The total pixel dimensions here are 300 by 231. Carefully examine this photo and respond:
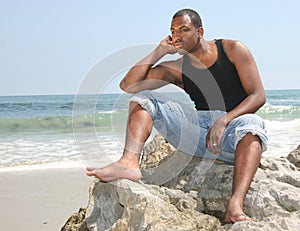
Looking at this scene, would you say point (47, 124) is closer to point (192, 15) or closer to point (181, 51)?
point (181, 51)

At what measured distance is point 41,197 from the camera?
227 inches

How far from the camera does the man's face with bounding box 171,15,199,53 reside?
3018 millimetres

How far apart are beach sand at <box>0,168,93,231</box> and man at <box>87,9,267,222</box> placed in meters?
1.34

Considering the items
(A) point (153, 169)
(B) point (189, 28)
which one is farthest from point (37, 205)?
(B) point (189, 28)

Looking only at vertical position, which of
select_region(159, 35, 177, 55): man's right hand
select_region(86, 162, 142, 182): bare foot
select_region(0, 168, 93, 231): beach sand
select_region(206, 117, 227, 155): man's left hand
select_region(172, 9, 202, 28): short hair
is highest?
select_region(172, 9, 202, 28): short hair

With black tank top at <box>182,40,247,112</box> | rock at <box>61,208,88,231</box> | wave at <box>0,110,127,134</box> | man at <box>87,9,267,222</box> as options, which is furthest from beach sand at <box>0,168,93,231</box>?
wave at <box>0,110,127,134</box>

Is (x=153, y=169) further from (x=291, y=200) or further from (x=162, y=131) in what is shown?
(x=291, y=200)

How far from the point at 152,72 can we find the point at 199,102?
15.8 inches

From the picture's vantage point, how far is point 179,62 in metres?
3.25

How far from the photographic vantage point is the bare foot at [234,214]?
95.1 inches

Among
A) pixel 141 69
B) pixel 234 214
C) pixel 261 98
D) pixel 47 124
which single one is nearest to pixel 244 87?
pixel 261 98

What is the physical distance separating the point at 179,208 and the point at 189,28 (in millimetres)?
1170

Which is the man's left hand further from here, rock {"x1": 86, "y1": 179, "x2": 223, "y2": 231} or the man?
rock {"x1": 86, "y1": 179, "x2": 223, "y2": 231}

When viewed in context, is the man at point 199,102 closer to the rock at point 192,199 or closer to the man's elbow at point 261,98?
the man's elbow at point 261,98
